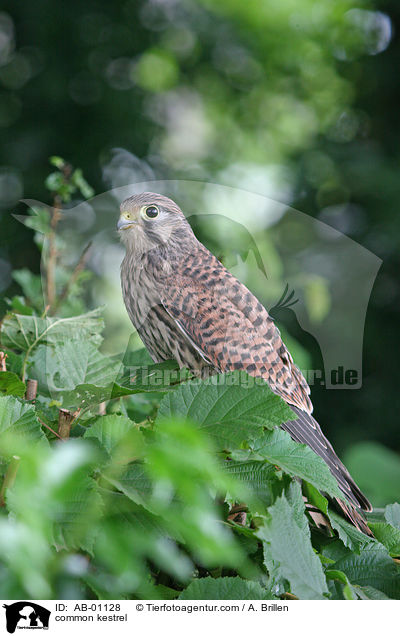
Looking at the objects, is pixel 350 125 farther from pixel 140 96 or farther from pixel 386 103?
pixel 140 96

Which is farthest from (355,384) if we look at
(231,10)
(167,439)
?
(231,10)

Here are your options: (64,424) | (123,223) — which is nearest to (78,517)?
(64,424)

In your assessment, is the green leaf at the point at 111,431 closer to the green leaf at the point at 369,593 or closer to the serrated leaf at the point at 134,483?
the serrated leaf at the point at 134,483

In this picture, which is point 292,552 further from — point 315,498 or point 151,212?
point 151,212

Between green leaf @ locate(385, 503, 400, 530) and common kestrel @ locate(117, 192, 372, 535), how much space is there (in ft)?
1.55

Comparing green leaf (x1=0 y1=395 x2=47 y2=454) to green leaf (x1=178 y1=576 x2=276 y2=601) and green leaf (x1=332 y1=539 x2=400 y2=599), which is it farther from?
green leaf (x1=332 y1=539 x2=400 y2=599)

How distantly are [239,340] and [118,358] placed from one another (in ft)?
1.51

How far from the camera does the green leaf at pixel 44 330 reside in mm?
940

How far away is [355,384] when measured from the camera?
1.35 metres

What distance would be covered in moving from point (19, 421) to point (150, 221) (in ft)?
2.78

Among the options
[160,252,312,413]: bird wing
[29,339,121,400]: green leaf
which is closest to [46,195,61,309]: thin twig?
[160,252,312,413]: bird wing

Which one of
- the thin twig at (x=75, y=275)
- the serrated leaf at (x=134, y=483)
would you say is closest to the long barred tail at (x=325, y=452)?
the serrated leaf at (x=134, y=483)

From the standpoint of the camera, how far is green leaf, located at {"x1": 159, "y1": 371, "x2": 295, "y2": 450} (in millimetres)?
627

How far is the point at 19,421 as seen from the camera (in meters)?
0.60
